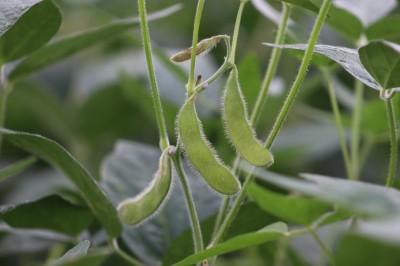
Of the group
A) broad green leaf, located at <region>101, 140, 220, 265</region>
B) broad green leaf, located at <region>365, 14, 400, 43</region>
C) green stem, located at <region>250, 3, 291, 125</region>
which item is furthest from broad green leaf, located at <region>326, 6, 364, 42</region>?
broad green leaf, located at <region>101, 140, 220, 265</region>

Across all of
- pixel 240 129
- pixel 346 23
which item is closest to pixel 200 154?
pixel 240 129

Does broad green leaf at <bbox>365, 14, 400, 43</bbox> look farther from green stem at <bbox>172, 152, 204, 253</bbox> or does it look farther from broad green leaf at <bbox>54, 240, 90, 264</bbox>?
broad green leaf at <bbox>54, 240, 90, 264</bbox>

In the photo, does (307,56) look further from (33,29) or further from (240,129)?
(33,29)

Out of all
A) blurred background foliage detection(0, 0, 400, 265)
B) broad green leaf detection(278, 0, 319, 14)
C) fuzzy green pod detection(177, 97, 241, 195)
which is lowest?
blurred background foliage detection(0, 0, 400, 265)

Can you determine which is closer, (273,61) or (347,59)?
(347,59)

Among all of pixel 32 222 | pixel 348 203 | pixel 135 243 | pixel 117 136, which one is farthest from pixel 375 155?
pixel 348 203

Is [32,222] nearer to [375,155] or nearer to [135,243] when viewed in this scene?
[135,243]
